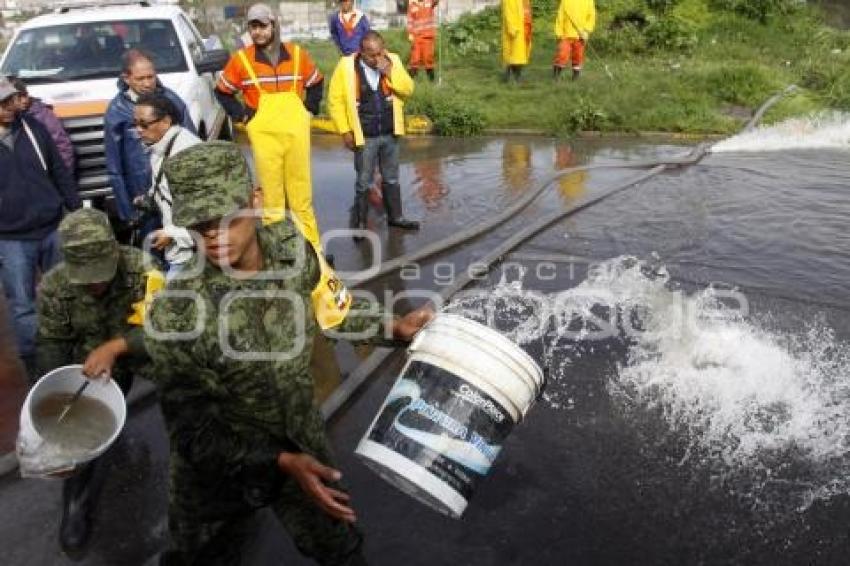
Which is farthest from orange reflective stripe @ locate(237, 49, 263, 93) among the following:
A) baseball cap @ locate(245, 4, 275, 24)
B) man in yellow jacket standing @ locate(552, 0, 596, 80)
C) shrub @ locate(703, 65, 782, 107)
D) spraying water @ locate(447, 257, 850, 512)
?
shrub @ locate(703, 65, 782, 107)

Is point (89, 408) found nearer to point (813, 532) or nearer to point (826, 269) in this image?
point (813, 532)

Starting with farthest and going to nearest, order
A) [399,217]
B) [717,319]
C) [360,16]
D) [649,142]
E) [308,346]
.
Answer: [649,142], [360,16], [399,217], [717,319], [308,346]

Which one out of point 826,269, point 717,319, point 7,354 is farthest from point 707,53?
point 7,354

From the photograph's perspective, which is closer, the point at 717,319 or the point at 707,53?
the point at 717,319

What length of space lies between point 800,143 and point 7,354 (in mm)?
9915

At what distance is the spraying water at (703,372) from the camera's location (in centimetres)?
389

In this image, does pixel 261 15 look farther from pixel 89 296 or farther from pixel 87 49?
pixel 87 49

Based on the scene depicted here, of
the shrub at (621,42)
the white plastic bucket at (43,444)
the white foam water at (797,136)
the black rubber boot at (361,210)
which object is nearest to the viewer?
the white plastic bucket at (43,444)

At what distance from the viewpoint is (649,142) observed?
10.8 m

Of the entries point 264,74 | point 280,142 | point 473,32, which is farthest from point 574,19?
point 280,142

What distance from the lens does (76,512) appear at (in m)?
3.56

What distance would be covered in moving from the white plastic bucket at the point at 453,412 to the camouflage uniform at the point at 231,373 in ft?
1.18

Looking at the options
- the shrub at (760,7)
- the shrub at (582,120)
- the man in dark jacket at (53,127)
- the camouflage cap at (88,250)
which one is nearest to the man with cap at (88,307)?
the camouflage cap at (88,250)

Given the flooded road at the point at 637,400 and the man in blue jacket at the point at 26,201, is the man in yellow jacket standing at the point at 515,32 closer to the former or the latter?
the flooded road at the point at 637,400
